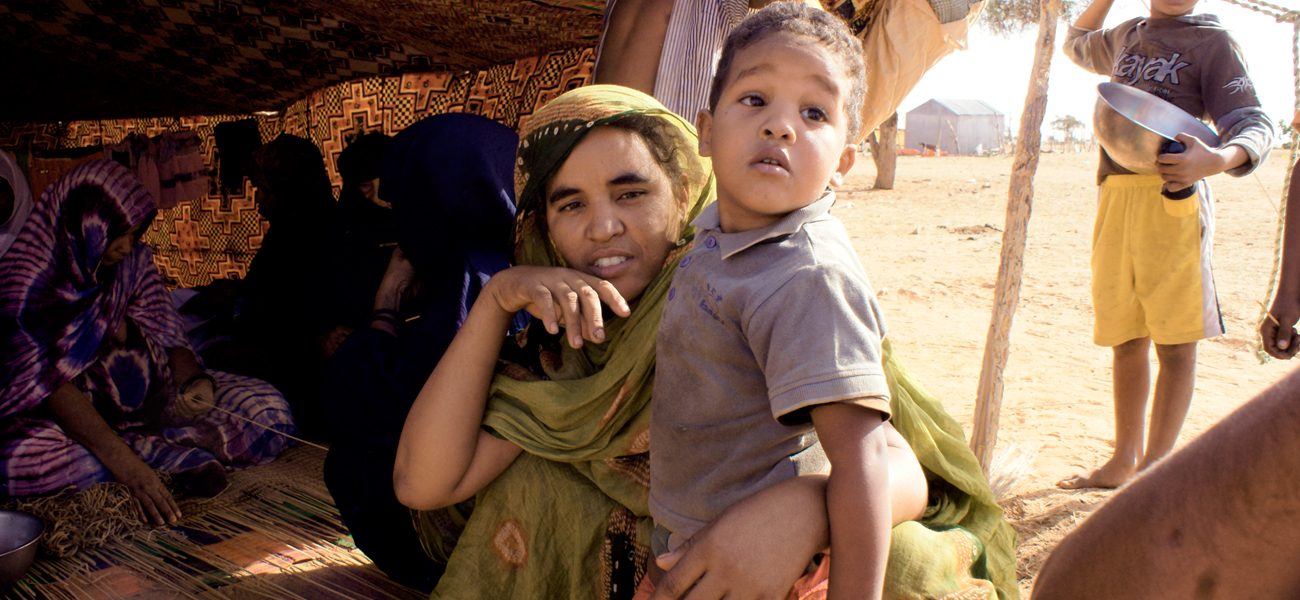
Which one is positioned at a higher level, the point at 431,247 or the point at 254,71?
the point at 254,71

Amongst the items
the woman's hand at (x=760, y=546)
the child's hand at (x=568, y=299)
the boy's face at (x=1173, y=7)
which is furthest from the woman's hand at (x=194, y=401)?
the boy's face at (x=1173, y=7)

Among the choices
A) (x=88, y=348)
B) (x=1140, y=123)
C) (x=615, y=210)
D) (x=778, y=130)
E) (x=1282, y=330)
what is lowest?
(x=88, y=348)

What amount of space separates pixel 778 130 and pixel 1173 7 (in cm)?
→ 323

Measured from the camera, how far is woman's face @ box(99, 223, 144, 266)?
3.18m

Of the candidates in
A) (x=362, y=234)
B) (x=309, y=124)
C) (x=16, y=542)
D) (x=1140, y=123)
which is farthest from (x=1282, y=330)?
(x=309, y=124)

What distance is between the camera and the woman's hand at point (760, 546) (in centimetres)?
118

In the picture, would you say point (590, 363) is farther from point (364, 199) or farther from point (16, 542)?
point (364, 199)

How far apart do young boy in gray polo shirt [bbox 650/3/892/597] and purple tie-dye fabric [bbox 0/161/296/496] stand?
108 inches

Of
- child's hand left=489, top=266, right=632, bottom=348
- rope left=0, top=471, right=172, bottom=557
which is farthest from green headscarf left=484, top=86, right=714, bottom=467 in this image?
rope left=0, top=471, right=172, bottom=557

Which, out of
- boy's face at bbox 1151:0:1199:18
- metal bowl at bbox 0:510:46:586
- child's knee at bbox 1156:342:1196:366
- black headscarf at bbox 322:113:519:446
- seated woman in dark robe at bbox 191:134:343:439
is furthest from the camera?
seated woman in dark robe at bbox 191:134:343:439

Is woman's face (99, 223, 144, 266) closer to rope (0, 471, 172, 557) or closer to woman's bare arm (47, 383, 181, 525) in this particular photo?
woman's bare arm (47, 383, 181, 525)

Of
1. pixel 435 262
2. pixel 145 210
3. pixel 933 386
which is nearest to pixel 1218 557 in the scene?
pixel 435 262

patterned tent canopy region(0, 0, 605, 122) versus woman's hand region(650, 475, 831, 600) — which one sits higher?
patterned tent canopy region(0, 0, 605, 122)

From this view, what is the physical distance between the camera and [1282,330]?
2.72 metres
